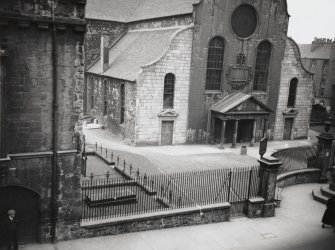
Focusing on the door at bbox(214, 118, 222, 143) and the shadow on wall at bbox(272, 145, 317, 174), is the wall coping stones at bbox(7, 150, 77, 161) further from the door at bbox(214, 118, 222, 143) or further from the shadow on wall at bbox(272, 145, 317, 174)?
the door at bbox(214, 118, 222, 143)

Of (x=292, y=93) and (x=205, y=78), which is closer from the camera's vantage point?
(x=205, y=78)

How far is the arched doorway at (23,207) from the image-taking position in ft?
35.6

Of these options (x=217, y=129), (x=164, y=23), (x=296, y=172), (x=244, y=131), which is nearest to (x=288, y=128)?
(x=244, y=131)

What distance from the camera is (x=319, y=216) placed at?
1573cm

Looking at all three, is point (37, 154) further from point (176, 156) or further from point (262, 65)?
point (262, 65)

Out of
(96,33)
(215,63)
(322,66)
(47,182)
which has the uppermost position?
(96,33)

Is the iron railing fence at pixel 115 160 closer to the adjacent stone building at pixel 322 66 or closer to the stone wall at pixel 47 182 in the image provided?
the stone wall at pixel 47 182

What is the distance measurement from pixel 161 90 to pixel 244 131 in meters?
8.89

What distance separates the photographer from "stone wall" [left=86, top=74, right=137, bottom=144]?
85.0 feet

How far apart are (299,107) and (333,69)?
32.7 meters

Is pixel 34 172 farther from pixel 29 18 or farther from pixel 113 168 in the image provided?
pixel 113 168

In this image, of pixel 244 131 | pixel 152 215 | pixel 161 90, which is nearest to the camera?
pixel 152 215

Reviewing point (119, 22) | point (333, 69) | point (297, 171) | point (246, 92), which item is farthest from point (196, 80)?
point (333, 69)

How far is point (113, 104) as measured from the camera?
97.0ft
